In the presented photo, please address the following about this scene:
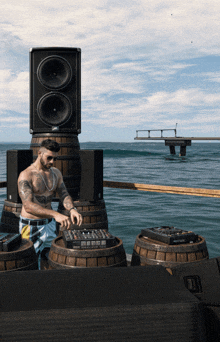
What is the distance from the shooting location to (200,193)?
444 centimetres

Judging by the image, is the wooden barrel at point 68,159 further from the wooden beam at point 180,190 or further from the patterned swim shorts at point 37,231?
the patterned swim shorts at point 37,231

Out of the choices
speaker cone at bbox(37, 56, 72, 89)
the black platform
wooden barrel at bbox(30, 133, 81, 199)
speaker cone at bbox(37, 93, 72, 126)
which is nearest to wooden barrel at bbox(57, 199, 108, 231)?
wooden barrel at bbox(30, 133, 81, 199)

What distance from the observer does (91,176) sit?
4695 mm

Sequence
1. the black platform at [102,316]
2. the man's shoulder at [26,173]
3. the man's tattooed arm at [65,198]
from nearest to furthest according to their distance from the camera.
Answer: the black platform at [102,316], the man's shoulder at [26,173], the man's tattooed arm at [65,198]

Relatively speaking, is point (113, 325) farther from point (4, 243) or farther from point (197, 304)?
point (4, 243)

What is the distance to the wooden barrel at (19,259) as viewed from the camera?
244 centimetres

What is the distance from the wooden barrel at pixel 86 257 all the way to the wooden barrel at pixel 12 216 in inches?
80.9

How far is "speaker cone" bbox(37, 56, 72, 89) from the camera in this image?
4867 millimetres

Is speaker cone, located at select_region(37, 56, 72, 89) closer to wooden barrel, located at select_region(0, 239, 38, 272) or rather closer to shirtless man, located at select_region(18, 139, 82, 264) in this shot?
shirtless man, located at select_region(18, 139, 82, 264)

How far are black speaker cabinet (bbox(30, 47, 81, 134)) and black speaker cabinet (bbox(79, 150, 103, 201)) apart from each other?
61 centimetres

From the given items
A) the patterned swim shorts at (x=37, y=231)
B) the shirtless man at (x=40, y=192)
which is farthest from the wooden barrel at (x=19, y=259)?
the patterned swim shorts at (x=37, y=231)

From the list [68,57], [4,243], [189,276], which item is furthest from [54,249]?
[68,57]

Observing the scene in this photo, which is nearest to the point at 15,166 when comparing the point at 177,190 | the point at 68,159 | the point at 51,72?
the point at 68,159

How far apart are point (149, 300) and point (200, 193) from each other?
3.00m
